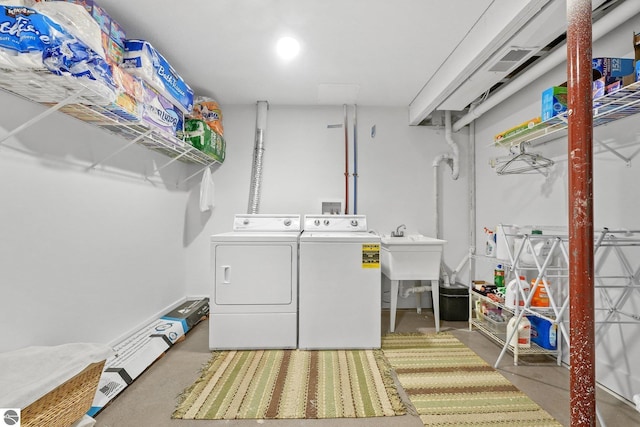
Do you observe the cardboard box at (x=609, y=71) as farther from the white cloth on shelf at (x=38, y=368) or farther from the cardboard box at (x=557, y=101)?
the white cloth on shelf at (x=38, y=368)

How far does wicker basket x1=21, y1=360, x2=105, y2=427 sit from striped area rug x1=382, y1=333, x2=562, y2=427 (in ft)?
5.54

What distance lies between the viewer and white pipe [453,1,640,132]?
1508mm

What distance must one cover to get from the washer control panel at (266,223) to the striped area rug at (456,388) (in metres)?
1.42

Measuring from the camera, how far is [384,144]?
341 cm

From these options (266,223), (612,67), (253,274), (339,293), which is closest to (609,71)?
(612,67)

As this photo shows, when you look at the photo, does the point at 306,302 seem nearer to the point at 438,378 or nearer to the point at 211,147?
the point at 438,378

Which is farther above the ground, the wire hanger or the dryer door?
the wire hanger

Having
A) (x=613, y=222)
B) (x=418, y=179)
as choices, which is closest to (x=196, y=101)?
(x=418, y=179)

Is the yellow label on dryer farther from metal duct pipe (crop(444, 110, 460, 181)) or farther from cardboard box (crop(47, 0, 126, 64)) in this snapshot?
cardboard box (crop(47, 0, 126, 64))

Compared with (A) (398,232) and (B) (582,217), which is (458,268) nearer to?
(A) (398,232)

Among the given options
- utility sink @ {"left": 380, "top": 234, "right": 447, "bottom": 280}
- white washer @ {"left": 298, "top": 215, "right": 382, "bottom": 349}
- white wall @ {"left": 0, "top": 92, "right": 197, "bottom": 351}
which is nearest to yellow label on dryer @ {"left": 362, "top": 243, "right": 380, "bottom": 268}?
white washer @ {"left": 298, "top": 215, "right": 382, "bottom": 349}

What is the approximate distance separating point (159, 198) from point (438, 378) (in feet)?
9.31

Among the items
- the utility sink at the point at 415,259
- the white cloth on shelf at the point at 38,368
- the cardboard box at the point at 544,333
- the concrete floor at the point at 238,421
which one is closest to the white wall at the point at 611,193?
the concrete floor at the point at 238,421

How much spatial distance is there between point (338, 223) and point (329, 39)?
1685 millimetres
